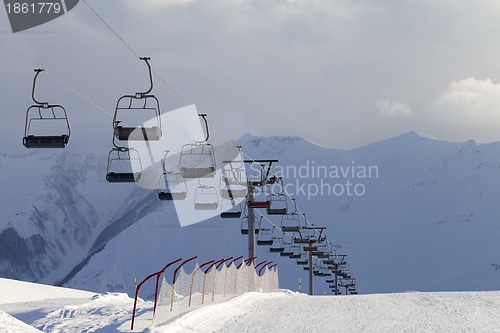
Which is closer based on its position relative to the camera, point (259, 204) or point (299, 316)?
point (299, 316)

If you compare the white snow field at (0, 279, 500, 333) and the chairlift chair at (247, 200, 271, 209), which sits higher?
the chairlift chair at (247, 200, 271, 209)

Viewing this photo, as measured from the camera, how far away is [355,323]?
19.6 metres

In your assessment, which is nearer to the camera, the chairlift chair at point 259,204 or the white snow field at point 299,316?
the white snow field at point 299,316

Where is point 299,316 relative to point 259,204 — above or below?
below

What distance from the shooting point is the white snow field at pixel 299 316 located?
60.3 feet

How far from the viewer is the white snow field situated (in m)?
18.4

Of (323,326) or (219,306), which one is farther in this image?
(219,306)

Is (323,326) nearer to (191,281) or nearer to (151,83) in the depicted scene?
(191,281)

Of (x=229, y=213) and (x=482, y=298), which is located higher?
(x=229, y=213)

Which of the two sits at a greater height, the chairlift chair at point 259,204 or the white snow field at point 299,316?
the chairlift chair at point 259,204

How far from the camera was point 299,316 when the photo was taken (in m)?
20.8

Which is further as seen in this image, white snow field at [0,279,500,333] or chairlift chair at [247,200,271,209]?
chairlift chair at [247,200,271,209]

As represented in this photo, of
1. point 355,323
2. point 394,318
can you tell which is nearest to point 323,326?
point 355,323

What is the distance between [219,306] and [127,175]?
407 cm
